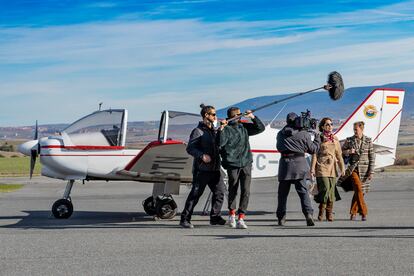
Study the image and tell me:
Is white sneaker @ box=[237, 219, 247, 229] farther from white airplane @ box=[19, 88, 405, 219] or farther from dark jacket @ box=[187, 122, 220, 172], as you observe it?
white airplane @ box=[19, 88, 405, 219]

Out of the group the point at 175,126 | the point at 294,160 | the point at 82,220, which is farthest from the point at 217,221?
the point at 82,220

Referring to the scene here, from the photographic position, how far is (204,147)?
1157 cm

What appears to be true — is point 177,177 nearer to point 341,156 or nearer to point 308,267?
point 341,156

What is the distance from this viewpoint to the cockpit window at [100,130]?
44.4 ft

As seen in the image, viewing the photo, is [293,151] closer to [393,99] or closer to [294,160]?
[294,160]

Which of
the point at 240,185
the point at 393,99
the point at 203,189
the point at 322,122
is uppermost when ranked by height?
the point at 393,99

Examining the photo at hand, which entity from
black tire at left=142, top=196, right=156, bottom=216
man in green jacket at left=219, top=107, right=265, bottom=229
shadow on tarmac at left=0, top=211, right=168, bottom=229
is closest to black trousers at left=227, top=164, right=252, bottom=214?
man in green jacket at left=219, top=107, right=265, bottom=229

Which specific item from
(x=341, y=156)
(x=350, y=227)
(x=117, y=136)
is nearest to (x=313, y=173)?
(x=341, y=156)

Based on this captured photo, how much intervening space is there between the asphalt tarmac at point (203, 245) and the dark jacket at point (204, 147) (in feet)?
3.10

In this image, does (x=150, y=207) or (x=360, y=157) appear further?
(x=150, y=207)

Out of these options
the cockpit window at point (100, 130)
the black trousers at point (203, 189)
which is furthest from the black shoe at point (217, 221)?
the cockpit window at point (100, 130)

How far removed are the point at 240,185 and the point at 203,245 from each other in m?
2.37

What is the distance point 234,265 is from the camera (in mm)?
7703

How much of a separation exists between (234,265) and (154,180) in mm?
5897
